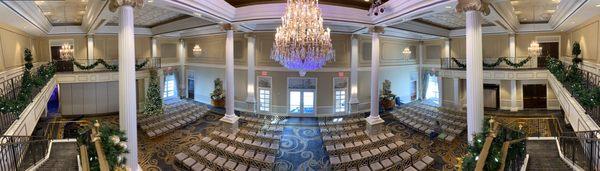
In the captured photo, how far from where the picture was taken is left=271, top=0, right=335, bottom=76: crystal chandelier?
23.6ft

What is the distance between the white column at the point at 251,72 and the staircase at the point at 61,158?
27.4 ft

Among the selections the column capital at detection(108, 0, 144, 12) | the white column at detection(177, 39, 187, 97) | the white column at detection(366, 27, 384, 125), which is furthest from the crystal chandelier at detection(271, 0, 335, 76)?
the white column at detection(177, 39, 187, 97)

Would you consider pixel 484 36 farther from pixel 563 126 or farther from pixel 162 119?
pixel 162 119

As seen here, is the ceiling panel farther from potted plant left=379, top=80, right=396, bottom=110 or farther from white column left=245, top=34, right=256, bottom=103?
white column left=245, top=34, right=256, bottom=103

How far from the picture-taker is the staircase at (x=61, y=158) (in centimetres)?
608

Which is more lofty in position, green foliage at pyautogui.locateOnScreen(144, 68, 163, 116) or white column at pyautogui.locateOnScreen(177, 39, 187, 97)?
white column at pyautogui.locateOnScreen(177, 39, 187, 97)

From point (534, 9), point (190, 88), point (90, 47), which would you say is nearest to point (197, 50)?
point (190, 88)

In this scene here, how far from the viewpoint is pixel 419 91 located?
19.2 metres

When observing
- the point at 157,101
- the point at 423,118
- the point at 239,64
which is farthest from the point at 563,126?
the point at 157,101

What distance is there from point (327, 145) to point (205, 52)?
1091 cm

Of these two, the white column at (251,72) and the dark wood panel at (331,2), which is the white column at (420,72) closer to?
the dark wood panel at (331,2)

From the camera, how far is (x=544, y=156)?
265 inches

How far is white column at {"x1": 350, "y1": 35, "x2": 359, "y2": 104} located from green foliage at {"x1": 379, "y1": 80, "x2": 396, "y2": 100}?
1923mm

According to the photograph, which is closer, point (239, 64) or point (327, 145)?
point (327, 145)
